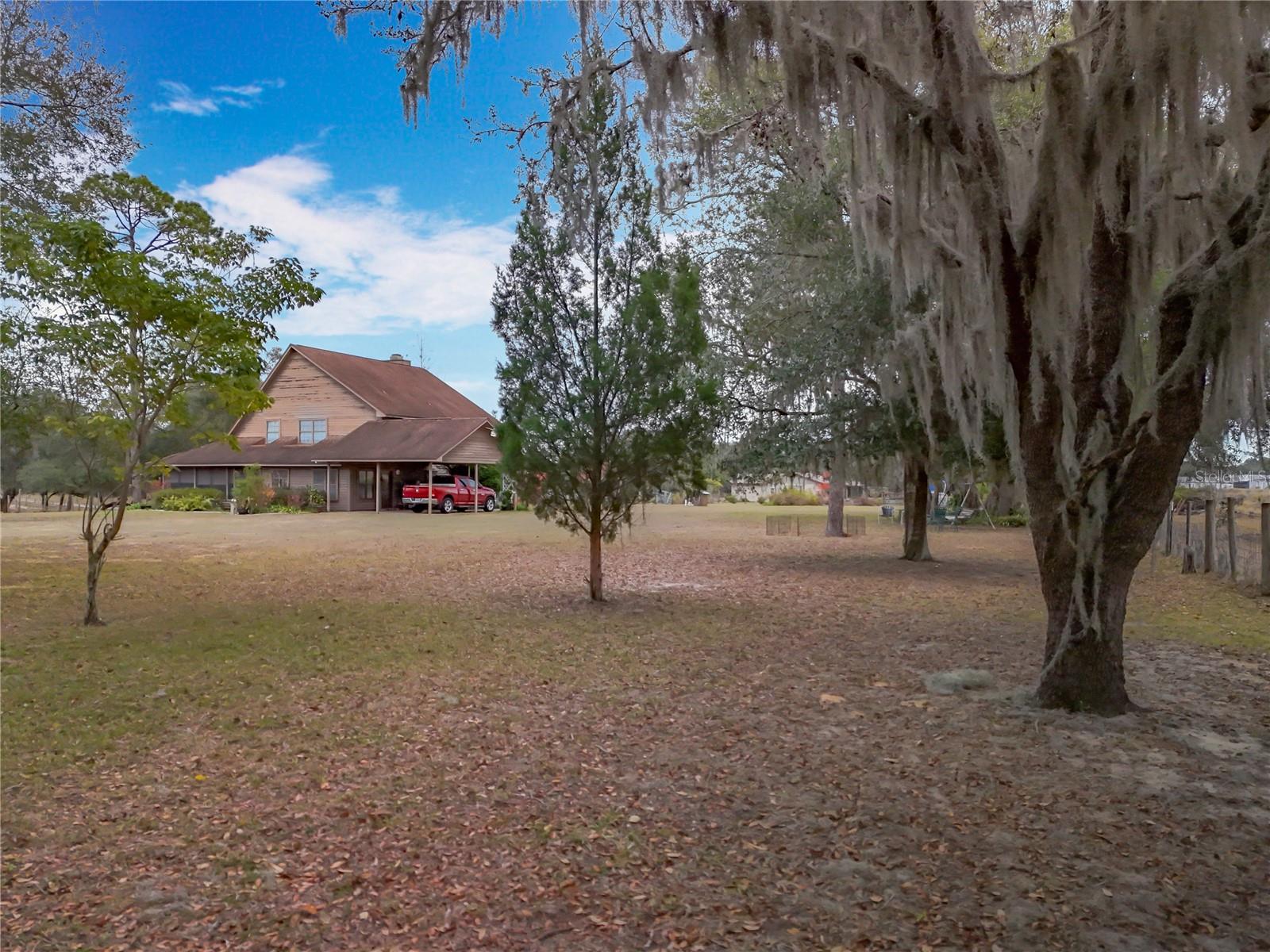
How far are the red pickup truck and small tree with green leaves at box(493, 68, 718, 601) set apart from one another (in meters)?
20.9

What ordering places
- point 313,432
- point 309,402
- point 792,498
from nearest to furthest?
point 313,432 < point 309,402 < point 792,498

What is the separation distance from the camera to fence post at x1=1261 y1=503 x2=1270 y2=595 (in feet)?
33.6

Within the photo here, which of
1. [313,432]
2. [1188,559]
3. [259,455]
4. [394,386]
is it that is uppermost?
[394,386]

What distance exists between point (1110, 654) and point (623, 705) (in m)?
3.28

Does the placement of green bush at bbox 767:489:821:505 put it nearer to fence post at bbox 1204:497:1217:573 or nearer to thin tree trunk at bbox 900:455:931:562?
thin tree trunk at bbox 900:455:931:562

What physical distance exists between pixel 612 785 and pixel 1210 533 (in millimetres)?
12692

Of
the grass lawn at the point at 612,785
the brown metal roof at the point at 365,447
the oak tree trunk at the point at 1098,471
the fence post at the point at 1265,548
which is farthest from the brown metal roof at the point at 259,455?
the oak tree trunk at the point at 1098,471

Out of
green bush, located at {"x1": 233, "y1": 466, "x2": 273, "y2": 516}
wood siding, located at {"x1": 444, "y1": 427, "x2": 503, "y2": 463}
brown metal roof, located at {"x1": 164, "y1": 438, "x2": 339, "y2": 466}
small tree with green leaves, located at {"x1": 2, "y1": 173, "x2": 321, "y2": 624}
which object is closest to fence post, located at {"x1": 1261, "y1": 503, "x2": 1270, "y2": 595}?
small tree with green leaves, located at {"x1": 2, "y1": 173, "x2": 321, "y2": 624}

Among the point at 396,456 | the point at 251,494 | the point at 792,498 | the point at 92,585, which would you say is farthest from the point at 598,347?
the point at 792,498

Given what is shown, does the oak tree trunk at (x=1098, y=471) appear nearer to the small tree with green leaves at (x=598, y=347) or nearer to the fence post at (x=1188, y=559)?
the small tree with green leaves at (x=598, y=347)

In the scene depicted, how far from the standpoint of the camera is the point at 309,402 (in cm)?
3375

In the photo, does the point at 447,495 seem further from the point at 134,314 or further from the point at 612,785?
the point at 612,785

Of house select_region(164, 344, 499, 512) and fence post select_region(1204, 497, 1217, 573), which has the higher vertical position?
house select_region(164, 344, 499, 512)

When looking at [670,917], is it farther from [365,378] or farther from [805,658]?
[365,378]
